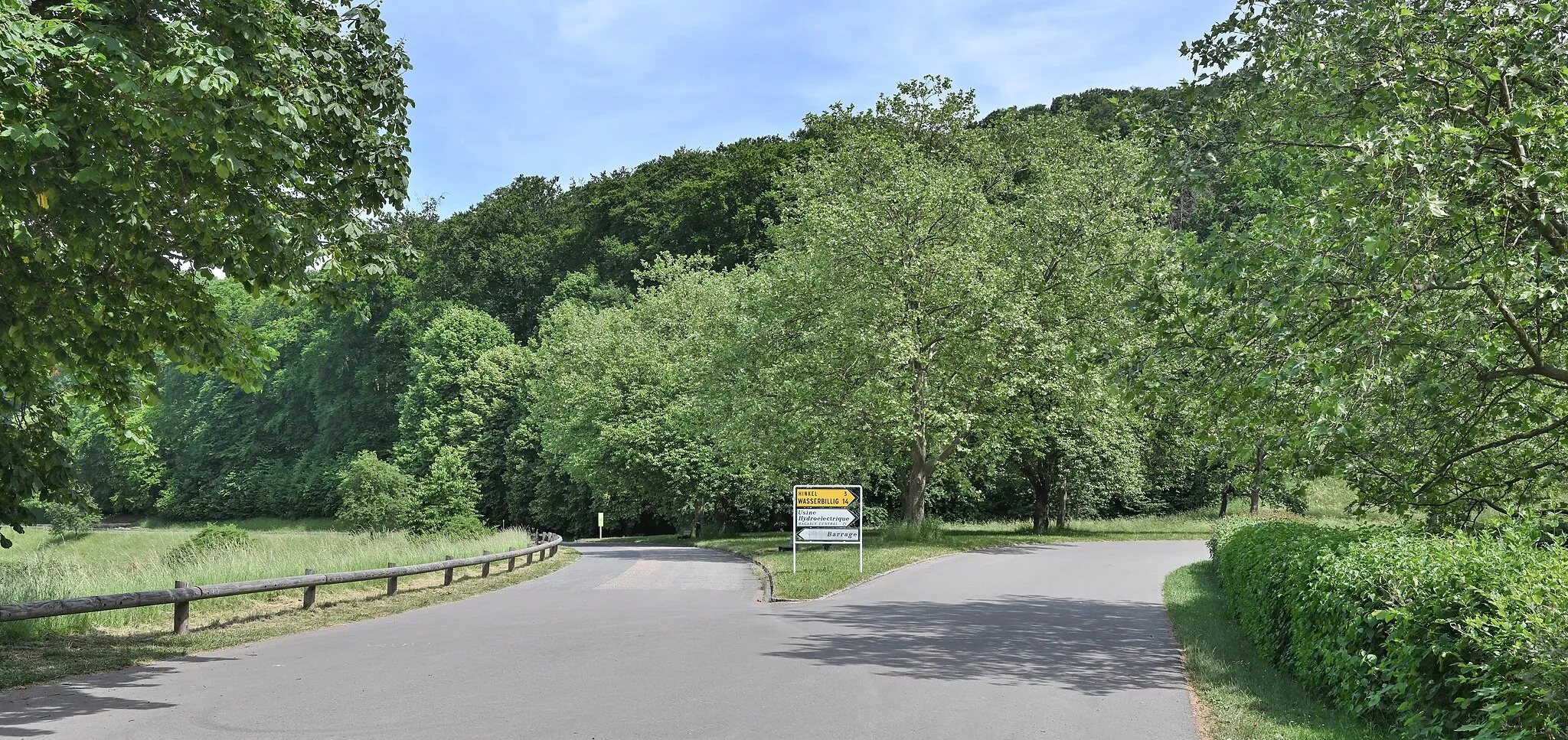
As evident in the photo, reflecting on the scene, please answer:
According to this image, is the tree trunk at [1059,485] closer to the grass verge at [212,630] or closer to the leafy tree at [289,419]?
the grass verge at [212,630]

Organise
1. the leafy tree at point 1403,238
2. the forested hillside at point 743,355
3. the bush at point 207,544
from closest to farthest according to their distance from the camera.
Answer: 1. the leafy tree at point 1403,238
2. the bush at point 207,544
3. the forested hillside at point 743,355

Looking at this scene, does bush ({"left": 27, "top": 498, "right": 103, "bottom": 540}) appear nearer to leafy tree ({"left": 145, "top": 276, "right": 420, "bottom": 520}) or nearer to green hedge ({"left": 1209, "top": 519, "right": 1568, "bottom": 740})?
leafy tree ({"left": 145, "top": 276, "right": 420, "bottom": 520})

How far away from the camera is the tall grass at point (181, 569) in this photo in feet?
43.3

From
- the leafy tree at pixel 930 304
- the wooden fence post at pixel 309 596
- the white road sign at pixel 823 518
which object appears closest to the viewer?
the wooden fence post at pixel 309 596

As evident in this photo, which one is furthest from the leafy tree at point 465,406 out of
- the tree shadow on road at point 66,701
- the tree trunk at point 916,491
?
the tree shadow on road at point 66,701

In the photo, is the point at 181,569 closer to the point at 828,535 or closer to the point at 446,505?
the point at 828,535

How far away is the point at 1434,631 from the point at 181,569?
19.6 meters

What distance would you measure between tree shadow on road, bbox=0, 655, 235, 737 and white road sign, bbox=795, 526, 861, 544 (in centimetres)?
1233

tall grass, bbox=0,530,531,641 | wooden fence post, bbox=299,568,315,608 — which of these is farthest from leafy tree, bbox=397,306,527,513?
wooden fence post, bbox=299,568,315,608

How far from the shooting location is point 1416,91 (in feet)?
34.2

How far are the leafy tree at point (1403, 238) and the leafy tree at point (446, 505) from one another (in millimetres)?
26087

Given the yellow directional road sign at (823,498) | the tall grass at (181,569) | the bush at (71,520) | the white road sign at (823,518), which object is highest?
the yellow directional road sign at (823,498)

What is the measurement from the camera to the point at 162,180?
32.7 feet

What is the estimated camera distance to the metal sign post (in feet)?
69.5
